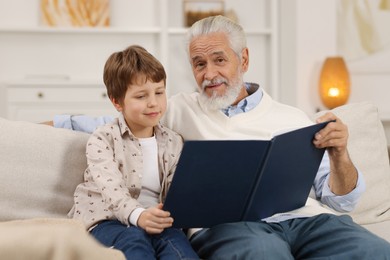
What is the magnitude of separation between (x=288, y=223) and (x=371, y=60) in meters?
3.28

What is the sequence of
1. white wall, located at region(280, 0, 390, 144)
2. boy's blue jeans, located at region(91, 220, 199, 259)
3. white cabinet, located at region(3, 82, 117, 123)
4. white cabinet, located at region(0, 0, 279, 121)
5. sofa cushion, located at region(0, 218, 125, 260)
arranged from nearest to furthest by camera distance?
sofa cushion, located at region(0, 218, 125, 260)
boy's blue jeans, located at region(91, 220, 199, 259)
white cabinet, located at region(3, 82, 117, 123)
white wall, located at region(280, 0, 390, 144)
white cabinet, located at region(0, 0, 279, 121)

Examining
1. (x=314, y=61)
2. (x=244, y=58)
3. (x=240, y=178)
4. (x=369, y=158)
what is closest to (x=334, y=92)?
(x=314, y=61)

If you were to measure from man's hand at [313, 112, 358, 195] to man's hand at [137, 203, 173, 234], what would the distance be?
1.56 feet

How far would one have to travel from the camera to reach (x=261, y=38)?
5543mm

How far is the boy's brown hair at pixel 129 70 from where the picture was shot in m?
2.17

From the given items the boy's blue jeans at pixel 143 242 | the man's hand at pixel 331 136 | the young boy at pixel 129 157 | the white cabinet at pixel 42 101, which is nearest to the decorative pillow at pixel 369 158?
the man's hand at pixel 331 136

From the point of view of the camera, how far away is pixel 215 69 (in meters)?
2.44

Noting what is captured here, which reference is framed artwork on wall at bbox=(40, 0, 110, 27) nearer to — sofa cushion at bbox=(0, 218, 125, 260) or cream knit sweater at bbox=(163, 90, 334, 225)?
cream knit sweater at bbox=(163, 90, 334, 225)

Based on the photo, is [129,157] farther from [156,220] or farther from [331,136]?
[331,136]

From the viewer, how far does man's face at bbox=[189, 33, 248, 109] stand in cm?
240

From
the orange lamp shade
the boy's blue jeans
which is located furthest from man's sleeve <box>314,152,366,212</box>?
the orange lamp shade

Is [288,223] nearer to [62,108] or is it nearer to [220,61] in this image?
[220,61]

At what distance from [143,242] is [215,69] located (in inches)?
28.5

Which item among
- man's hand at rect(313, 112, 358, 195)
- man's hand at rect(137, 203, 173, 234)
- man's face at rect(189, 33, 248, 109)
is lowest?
man's hand at rect(137, 203, 173, 234)
